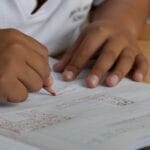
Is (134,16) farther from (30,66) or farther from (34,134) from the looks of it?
(34,134)

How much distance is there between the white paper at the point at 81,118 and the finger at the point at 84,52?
5cm

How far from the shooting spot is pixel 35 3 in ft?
2.55

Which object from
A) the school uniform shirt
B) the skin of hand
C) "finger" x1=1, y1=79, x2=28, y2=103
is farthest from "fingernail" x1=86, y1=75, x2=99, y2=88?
the school uniform shirt

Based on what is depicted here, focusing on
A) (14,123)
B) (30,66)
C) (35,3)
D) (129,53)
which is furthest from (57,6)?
(14,123)

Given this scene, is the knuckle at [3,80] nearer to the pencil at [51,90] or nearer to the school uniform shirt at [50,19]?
the pencil at [51,90]

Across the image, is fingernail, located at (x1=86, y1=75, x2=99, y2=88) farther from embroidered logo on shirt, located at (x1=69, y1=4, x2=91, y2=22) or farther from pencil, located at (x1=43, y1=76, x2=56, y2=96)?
embroidered logo on shirt, located at (x1=69, y1=4, x2=91, y2=22)

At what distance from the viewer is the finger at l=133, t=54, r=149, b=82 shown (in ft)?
2.10

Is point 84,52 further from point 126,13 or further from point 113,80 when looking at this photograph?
point 126,13

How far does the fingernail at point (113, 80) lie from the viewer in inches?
23.6

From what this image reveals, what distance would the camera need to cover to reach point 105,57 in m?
0.66

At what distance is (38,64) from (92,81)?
93 mm

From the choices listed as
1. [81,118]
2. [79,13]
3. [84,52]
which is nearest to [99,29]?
[84,52]

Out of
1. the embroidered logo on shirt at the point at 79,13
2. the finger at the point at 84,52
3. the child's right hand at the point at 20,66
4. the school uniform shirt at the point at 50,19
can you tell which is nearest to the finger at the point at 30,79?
the child's right hand at the point at 20,66

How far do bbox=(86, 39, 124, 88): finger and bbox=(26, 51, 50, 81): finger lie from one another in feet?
0.24
